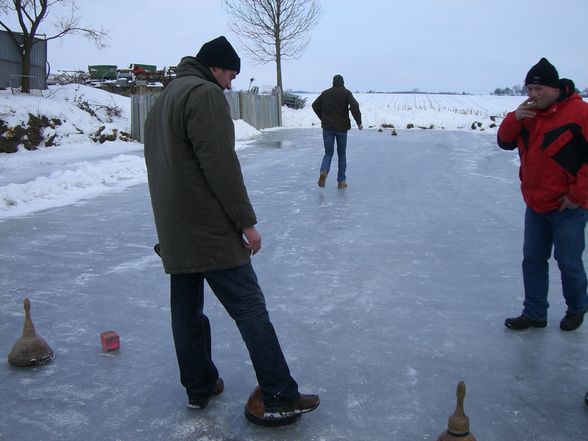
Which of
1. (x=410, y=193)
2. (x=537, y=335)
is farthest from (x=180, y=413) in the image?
(x=410, y=193)

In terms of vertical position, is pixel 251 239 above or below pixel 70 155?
below

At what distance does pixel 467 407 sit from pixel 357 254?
3.00 metres

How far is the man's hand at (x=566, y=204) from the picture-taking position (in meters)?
3.61

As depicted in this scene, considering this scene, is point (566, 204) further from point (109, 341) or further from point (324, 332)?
point (109, 341)

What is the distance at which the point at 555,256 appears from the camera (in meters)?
3.82

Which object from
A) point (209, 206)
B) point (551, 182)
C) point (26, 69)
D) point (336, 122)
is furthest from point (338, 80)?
point (26, 69)

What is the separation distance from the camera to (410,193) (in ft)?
30.8

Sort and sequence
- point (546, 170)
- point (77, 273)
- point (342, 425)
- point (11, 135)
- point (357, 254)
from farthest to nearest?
A: point (11, 135), point (357, 254), point (77, 273), point (546, 170), point (342, 425)

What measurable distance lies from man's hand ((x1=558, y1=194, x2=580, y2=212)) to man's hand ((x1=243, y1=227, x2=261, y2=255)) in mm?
2027

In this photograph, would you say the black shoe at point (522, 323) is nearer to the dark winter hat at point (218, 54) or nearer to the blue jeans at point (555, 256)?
the blue jeans at point (555, 256)

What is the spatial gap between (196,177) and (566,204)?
2301mm

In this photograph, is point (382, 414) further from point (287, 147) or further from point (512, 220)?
point (287, 147)

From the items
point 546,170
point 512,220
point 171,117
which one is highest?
point 171,117

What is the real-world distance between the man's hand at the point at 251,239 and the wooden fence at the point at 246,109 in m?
15.5
